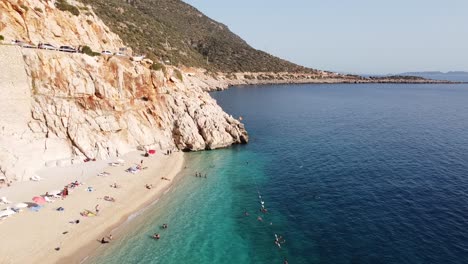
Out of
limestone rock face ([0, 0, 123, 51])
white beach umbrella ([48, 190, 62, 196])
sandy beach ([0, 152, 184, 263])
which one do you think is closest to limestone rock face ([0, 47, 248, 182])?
sandy beach ([0, 152, 184, 263])

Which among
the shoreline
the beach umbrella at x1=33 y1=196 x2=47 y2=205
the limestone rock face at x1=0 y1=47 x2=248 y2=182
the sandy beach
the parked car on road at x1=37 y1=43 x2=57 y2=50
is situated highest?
the parked car on road at x1=37 y1=43 x2=57 y2=50

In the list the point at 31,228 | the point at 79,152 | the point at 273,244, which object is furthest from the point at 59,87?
the point at 273,244

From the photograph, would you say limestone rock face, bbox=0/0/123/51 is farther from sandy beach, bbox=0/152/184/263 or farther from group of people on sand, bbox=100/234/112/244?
group of people on sand, bbox=100/234/112/244

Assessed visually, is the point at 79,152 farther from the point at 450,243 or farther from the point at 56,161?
the point at 450,243

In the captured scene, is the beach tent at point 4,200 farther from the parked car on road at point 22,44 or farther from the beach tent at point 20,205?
the parked car on road at point 22,44

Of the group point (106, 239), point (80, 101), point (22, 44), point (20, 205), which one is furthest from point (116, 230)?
point (22, 44)

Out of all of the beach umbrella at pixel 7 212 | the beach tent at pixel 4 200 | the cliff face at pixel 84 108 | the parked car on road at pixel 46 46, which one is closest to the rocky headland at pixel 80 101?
the cliff face at pixel 84 108
